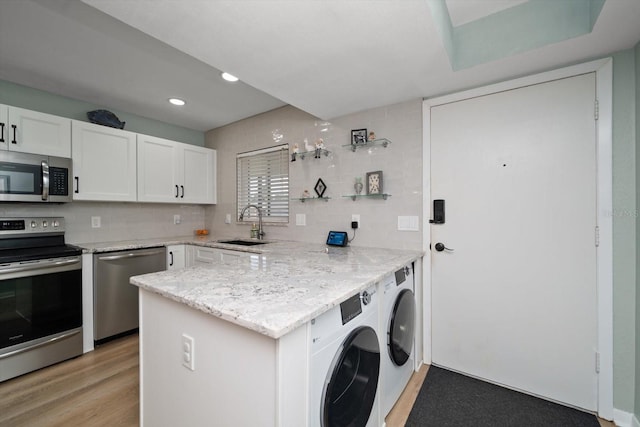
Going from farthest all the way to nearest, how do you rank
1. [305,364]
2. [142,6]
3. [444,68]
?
[444,68] < [142,6] < [305,364]

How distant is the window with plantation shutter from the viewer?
3076 mm

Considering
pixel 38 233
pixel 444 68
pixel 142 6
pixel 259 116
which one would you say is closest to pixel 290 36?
pixel 142 6

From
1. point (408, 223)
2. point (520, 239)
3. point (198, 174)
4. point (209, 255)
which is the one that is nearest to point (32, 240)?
point (209, 255)

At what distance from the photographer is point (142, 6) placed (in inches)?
45.8

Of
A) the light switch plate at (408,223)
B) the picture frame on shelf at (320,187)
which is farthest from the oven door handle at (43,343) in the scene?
the light switch plate at (408,223)

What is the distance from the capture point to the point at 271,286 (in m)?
1.13

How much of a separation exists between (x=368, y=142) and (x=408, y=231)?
2.83ft

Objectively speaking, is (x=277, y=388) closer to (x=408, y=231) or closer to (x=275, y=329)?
(x=275, y=329)

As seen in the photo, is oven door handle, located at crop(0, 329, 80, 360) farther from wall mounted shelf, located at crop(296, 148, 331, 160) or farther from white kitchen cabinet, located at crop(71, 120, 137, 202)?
wall mounted shelf, located at crop(296, 148, 331, 160)

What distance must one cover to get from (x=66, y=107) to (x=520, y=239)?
4.26 m

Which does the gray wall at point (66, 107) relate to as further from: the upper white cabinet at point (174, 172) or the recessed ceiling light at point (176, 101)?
the recessed ceiling light at point (176, 101)

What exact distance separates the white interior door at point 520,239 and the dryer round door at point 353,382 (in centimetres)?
108

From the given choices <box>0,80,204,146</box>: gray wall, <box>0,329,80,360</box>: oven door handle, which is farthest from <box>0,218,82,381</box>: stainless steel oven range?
<box>0,80,204,146</box>: gray wall

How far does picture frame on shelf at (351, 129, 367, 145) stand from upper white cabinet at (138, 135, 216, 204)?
226 cm
